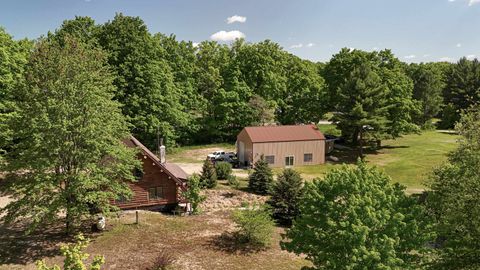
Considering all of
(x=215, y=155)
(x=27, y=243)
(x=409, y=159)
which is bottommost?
(x=27, y=243)

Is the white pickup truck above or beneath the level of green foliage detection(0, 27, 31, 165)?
beneath

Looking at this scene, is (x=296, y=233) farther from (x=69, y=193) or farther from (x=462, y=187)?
(x=69, y=193)

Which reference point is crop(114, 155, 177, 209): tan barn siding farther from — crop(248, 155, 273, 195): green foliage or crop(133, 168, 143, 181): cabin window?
crop(248, 155, 273, 195): green foliage

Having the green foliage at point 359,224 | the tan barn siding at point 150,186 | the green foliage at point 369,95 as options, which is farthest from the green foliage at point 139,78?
the green foliage at point 359,224

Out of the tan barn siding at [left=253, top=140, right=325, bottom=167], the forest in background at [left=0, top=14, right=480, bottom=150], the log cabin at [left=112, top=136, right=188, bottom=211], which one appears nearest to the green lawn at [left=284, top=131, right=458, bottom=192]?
the tan barn siding at [left=253, top=140, right=325, bottom=167]

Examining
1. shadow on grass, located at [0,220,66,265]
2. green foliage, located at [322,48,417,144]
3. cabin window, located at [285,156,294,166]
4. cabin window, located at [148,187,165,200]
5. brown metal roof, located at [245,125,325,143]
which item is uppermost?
green foliage, located at [322,48,417,144]

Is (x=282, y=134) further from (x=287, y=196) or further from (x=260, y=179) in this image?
(x=287, y=196)

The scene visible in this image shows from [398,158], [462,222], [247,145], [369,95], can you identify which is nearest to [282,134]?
[247,145]
